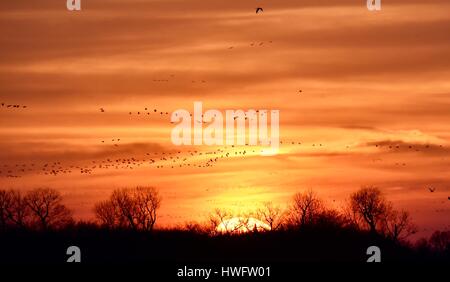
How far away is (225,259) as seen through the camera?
13962 centimetres

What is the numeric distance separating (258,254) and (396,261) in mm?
14012

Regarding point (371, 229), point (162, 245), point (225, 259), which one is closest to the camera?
point (225, 259)

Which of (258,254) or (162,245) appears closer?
(258,254)

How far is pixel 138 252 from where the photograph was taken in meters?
144

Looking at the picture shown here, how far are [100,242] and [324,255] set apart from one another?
2371 centimetres
